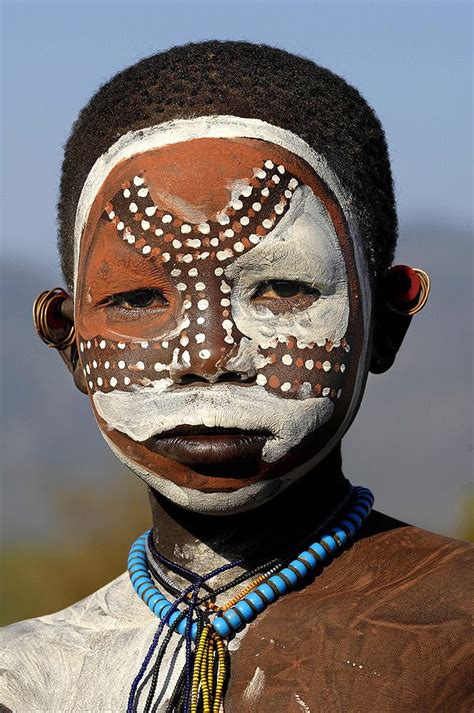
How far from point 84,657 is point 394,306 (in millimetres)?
1327

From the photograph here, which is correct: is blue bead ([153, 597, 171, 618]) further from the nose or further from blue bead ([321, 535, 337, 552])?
the nose

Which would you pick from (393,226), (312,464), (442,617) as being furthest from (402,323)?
(442,617)

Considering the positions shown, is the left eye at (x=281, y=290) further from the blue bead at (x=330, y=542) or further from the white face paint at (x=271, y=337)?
the blue bead at (x=330, y=542)

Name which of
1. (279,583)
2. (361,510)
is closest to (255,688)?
(279,583)

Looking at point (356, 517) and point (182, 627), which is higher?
point (356, 517)

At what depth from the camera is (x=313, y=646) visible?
331 cm

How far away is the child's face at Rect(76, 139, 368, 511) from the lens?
10.7 ft

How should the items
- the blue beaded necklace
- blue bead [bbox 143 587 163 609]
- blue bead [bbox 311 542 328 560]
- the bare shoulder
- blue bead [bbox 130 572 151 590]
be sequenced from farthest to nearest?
blue bead [bbox 130 572 151 590], blue bead [bbox 143 587 163 609], blue bead [bbox 311 542 328 560], the blue beaded necklace, the bare shoulder

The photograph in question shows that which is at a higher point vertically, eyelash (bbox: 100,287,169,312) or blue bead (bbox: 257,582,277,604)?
eyelash (bbox: 100,287,169,312)

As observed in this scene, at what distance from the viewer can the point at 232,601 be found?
346 centimetres

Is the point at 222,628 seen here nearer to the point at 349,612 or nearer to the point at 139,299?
the point at 349,612

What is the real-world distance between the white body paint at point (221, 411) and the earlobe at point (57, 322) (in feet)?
1.79

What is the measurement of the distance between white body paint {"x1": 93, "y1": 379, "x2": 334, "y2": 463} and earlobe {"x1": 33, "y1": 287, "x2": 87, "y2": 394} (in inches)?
21.5

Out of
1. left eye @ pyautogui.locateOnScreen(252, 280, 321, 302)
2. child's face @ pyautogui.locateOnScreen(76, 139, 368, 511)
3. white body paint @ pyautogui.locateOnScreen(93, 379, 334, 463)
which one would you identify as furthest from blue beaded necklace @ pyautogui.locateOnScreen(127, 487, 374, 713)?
left eye @ pyautogui.locateOnScreen(252, 280, 321, 302)
